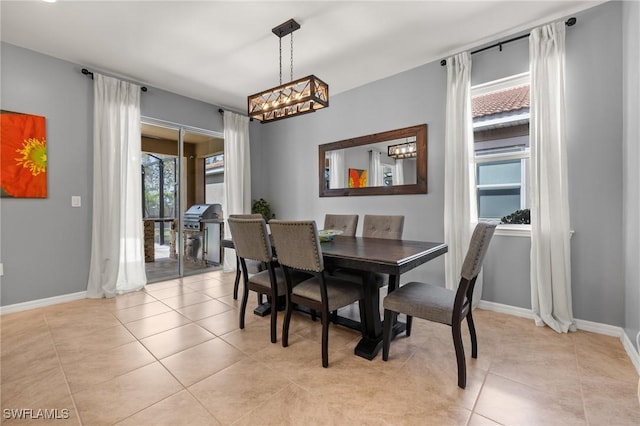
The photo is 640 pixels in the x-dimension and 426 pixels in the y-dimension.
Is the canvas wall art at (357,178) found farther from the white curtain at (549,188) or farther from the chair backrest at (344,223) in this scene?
the white curtain at (549,188)

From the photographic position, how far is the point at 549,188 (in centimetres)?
258

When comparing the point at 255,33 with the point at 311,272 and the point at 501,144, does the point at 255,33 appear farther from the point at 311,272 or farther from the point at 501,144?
the point at 501,144

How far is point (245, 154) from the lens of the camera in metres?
5.11

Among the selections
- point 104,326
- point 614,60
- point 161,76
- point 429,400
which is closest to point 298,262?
point 429,400

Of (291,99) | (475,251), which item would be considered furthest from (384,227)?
(291,99)

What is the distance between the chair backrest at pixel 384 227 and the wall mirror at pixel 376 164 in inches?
26.2

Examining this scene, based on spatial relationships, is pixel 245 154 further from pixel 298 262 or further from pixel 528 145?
pixel 528 145

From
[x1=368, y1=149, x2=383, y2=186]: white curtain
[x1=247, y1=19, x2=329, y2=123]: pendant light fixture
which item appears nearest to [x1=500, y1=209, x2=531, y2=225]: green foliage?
[x1=368, y1=149, x2=383, y2=186]: white curtain

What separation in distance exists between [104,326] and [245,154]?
10.9 ft

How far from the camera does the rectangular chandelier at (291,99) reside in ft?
8.01

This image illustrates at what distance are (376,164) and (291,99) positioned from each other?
1.78m

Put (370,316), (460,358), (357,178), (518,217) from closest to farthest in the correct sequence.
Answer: (460,358) → (370,316) → (518,217) → (357,178)

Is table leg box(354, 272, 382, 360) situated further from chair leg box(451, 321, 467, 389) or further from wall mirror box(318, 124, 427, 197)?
wall mirror box(318, 124, 427, 197)

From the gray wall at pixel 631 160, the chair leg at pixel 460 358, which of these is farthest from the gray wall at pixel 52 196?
the gray wall at pixel 631 160
